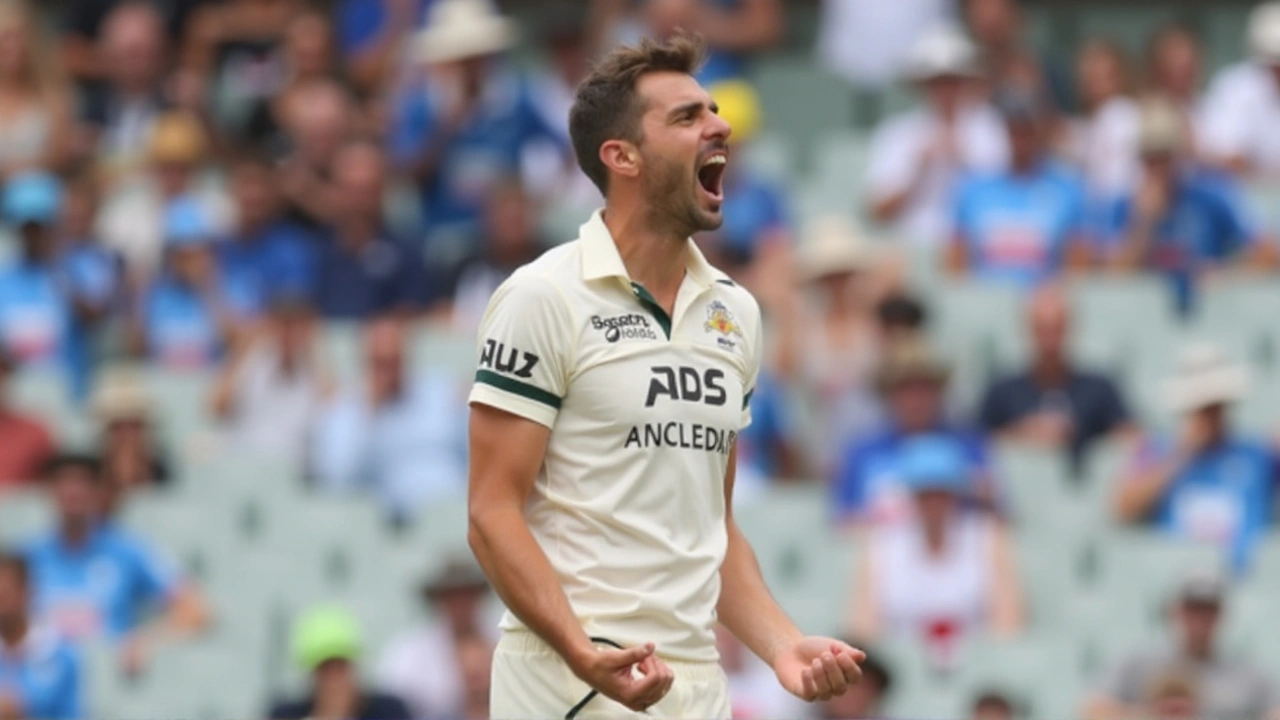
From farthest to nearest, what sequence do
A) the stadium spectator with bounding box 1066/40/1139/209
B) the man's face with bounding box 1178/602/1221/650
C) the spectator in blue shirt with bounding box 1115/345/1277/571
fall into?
the stadium spectator with bounding box 1066/40/1139/209, the spectator in blue shirt with bounding box 1115/345/1277/571, the man's face with bounding box 1178/602/1221/650

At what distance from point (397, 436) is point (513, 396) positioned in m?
5.73

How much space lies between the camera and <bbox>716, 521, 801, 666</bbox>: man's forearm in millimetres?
4641

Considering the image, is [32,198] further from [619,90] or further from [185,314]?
[619,90]

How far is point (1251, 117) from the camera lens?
11.6 meters

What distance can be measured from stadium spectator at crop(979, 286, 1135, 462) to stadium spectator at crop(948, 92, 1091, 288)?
33.2 inches

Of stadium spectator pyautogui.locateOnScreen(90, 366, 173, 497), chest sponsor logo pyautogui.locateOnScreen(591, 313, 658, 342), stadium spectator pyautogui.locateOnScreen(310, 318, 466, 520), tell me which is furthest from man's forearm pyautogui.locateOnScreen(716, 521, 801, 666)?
stadium spectator pyautogui.locateOnScreen(90, 366, 173, 497)

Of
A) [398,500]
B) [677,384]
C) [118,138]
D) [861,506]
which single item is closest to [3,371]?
[398,500]

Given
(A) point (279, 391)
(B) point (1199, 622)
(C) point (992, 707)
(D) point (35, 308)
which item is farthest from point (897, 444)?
(D) point (35, 308)

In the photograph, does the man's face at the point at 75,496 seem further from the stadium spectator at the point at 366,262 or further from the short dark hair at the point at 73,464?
the stadium spectator at the point at 366,262

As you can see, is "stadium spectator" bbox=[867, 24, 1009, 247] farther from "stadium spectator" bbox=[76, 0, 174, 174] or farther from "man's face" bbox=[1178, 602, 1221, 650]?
"stadium spectator" bbox=[76, 0, 174, 174]

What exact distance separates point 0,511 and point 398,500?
156 cm

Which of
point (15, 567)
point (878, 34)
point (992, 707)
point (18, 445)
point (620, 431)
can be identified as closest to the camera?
point (620, 431)

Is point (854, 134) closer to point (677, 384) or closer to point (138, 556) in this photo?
point (138, 556)

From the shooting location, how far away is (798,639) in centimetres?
460
